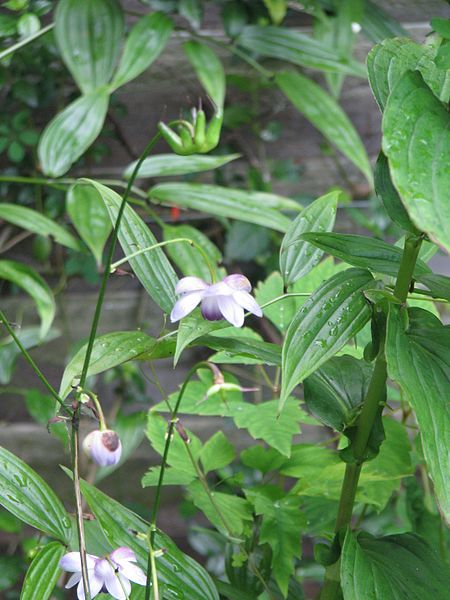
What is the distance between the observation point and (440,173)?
1.26 ft

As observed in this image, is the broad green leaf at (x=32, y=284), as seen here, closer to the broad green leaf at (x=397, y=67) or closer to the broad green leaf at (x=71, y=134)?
the broad green leaf at (x=71, y=134)

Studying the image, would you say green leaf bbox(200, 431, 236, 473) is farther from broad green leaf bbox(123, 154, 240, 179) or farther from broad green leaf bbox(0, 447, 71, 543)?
broad green leaf bbox(123, 154, 240, 179)

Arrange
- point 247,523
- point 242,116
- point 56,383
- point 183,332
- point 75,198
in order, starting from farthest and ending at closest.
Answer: point 56,383, point 242,116, point 75,198, point 247,523, point 183,332

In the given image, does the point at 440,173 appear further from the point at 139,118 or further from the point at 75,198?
the point at 139,118

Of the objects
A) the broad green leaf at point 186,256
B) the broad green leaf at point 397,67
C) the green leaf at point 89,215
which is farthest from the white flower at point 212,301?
the green leaf at point 89,215

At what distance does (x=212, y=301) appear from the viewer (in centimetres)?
50

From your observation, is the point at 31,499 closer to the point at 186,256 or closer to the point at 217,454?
the point at 217,454

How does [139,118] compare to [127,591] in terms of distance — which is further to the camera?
[139,118]

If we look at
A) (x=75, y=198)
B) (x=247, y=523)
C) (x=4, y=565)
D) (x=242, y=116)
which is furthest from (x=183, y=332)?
(x=242, y=116)

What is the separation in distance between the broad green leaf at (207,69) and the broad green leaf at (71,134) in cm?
16

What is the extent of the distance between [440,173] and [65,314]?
4.41 feet

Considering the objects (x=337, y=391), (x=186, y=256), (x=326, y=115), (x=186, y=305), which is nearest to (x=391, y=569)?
(x=337, y=391)

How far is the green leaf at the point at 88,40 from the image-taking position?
113 cm

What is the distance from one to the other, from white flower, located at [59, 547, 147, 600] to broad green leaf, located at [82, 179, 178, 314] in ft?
0.54
